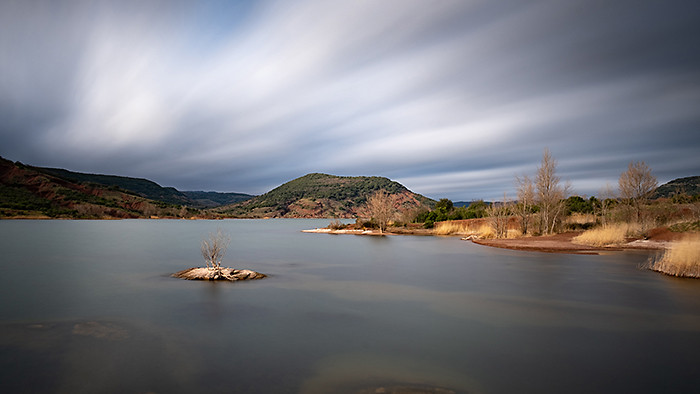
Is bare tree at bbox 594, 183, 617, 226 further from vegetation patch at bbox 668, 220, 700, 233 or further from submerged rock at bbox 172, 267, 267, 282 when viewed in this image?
submerged rock at bbox 172, 267, 267, 282

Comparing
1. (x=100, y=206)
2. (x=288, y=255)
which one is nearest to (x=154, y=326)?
(x=288, y=255)

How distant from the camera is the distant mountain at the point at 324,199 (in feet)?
450

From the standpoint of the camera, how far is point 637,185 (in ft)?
82.4

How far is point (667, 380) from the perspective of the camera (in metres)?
5.23

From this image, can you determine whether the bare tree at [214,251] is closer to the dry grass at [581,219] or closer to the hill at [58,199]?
the dry grass at [581,219]

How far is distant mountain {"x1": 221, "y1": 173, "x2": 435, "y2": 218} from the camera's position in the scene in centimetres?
13725

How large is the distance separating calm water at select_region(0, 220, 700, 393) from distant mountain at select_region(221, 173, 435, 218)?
4299 inches

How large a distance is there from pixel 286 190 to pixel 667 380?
548ft

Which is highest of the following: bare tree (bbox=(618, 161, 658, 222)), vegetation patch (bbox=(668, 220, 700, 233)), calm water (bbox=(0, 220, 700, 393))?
bare tree (bbox=(618, 161, 658, 222))

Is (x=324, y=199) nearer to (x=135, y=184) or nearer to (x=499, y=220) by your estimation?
(x=135, y=184)

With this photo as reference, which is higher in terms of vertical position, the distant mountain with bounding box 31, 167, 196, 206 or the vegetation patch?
the distant mountain with bounding box 31, 167, 196, 206

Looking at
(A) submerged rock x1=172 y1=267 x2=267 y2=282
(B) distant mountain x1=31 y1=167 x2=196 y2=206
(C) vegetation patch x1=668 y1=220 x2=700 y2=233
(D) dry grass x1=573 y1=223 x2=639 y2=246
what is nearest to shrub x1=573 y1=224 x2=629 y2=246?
(D) dry grass x1=573 y1=223 x2=639 y2=246

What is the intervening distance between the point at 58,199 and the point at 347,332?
9932 centimetres

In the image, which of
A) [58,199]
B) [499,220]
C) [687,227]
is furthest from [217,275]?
[58,199]
